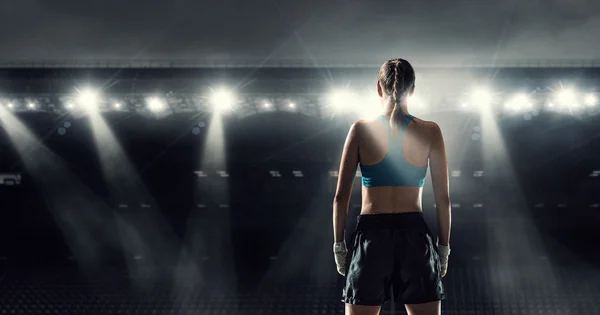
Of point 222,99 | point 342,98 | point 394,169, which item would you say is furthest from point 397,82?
point 222,99

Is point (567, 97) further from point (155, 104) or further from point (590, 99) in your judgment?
point (155, 104)

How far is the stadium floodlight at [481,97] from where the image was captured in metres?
14.9

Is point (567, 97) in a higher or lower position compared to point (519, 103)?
lower

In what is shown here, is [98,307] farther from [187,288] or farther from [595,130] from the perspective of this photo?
[595,130]

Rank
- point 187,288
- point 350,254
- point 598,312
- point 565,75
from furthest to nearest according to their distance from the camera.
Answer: point 187,288
point 598,312
point 565,75
point 350,254

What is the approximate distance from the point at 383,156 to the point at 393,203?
231 mm

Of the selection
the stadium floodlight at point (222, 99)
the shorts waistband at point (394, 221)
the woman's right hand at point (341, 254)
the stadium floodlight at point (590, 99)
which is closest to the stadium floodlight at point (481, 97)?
the stadium floodlight at point (590, 99)

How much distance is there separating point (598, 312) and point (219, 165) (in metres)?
13.1

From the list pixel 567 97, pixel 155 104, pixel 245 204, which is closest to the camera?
pixel 567 97

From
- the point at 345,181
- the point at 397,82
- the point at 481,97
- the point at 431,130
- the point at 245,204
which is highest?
the point at 481,97

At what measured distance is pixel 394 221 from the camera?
2.56 metres

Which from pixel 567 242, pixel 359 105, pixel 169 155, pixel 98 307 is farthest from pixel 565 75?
pixel 98 307

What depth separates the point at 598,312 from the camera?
17094mm

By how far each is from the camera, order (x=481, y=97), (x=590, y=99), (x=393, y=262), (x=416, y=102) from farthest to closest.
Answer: (x=590, y=99)
(x=416, y=102)
(x=481, y=97)
(x=393, y=262)
